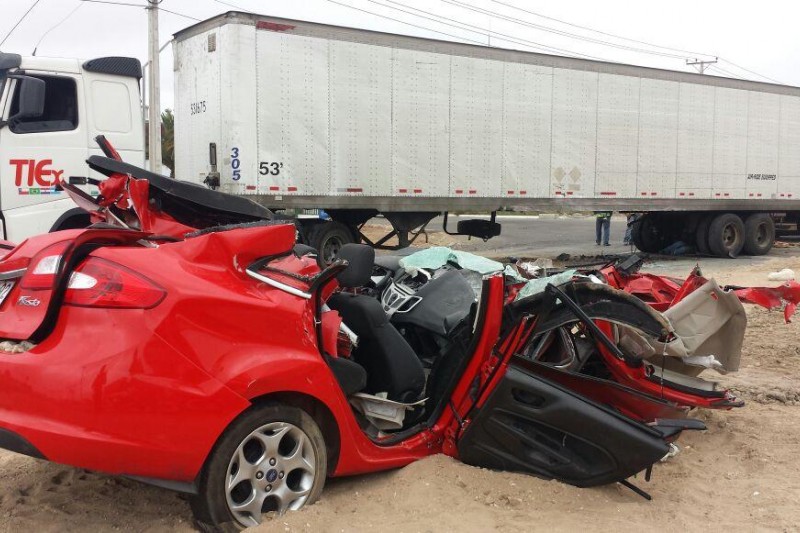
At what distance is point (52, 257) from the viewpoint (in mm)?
2760

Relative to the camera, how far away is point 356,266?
3504mm

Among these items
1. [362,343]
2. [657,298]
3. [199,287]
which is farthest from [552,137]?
[199,287]

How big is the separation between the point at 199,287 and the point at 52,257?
58 cm

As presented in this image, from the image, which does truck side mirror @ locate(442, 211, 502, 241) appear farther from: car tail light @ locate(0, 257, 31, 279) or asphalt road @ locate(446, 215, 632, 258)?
car tail light @ locate(0, 257, 31, 279)

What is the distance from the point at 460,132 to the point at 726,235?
8.43m

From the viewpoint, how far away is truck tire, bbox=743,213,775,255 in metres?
17.9

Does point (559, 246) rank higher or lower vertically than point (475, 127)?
lower

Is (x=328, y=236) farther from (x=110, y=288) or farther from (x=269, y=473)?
(x=110, y=288)

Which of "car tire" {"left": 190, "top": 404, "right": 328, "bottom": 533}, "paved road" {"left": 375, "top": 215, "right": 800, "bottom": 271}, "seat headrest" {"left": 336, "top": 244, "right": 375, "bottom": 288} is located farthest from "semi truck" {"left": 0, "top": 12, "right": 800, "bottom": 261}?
"car tire" {"left": 190, "top": 404, "right": 328, "bottom": 533}

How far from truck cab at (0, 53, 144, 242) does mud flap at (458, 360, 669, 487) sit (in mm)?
5935

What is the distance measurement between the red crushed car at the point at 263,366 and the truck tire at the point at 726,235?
15.0 metres

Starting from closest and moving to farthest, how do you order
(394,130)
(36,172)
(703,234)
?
(36,172)
(394,130)
(703,234)

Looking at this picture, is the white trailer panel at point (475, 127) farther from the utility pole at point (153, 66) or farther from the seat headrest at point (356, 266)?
the seat headrest at point (356, 266)

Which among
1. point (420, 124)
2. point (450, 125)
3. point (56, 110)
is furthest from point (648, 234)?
point (56, 110)
